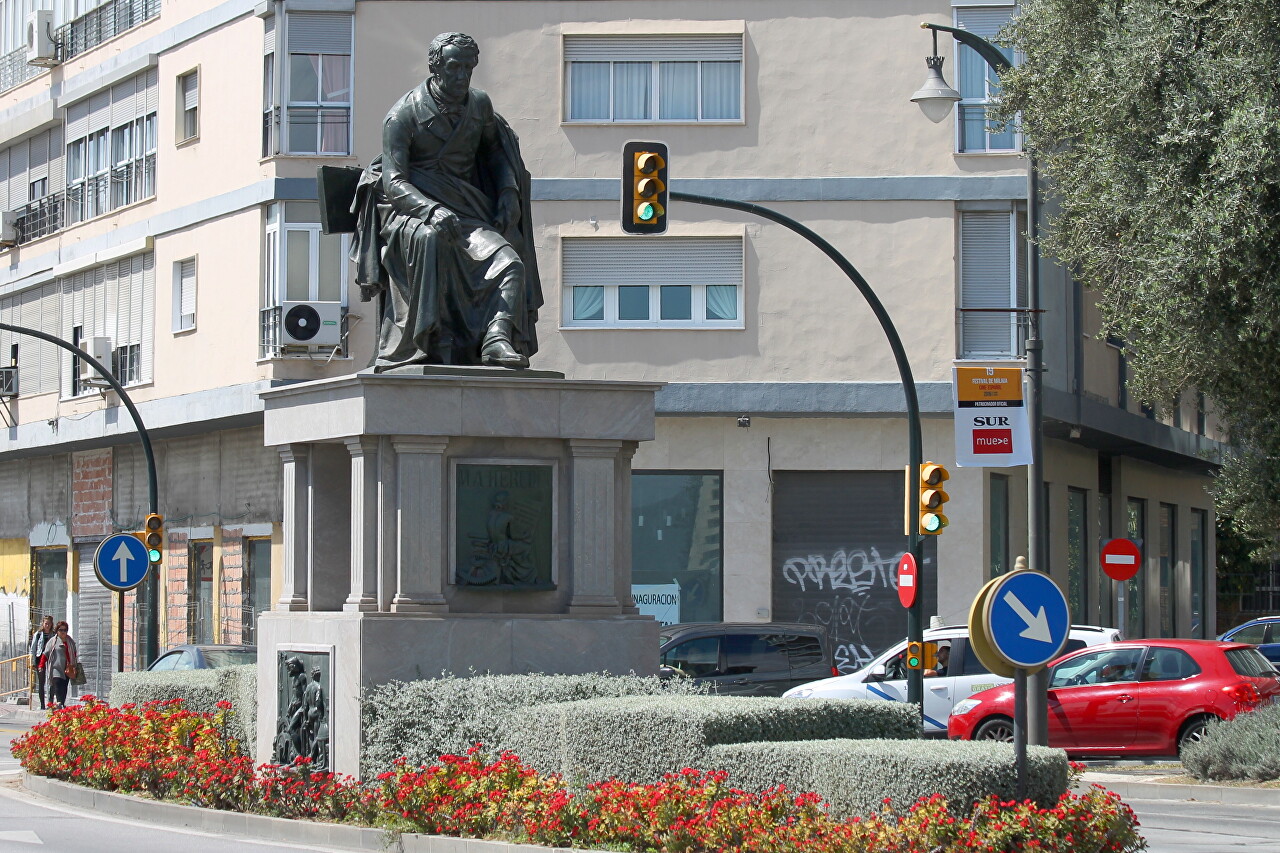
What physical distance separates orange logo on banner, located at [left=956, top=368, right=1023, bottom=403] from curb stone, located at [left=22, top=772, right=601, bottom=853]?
9198 millimetres

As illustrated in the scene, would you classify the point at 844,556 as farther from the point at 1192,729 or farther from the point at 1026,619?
the point at 1026,619

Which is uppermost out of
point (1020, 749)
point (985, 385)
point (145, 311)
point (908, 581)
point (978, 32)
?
point (978, 32)

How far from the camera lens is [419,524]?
11.9 metres

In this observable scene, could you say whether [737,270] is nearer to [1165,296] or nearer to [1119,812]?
[1165,296]

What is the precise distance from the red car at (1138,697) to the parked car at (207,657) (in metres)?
8.01

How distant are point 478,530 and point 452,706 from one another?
4.29ft

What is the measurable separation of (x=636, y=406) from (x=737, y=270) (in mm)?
17148

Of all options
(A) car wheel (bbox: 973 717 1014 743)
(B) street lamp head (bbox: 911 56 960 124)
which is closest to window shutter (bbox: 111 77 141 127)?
(B) street lamp head (bbox: 911 56 960 124)

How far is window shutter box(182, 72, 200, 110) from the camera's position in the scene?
3269 centimetres

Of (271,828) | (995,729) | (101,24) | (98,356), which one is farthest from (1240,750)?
(101,24)

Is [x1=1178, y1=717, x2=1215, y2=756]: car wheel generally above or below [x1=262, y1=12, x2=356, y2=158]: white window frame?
below

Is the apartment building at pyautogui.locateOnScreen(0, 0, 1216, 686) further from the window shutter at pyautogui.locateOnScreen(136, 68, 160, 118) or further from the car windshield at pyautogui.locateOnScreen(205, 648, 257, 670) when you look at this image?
the car windshield at pyautogui.locateOnScreen(205, 648, 257, 670)

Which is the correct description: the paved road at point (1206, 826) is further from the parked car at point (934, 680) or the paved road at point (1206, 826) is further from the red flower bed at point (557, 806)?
the parked car at point (934, 680)

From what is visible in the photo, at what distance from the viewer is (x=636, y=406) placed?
12406 mm
